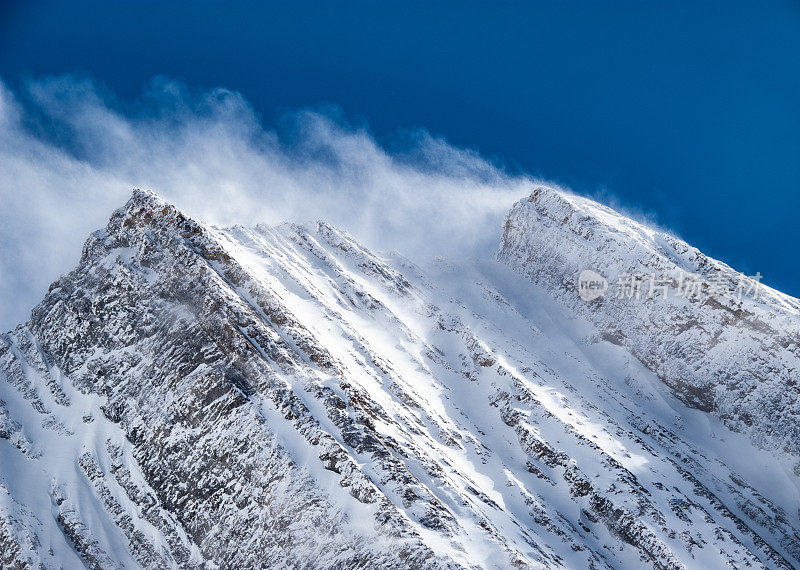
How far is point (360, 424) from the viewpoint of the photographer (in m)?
70.6

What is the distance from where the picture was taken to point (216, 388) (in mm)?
73125

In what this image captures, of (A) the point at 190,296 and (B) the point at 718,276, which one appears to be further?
(B) the point at 718,276

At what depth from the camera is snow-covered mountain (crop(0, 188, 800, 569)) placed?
6412 cm

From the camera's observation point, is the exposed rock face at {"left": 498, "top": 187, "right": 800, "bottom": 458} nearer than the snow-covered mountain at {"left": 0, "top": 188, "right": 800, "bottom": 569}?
No

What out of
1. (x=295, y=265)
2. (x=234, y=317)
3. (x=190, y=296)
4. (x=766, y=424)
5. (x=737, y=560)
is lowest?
(x=737, y=560)

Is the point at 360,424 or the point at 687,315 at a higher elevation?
the point at 360,424

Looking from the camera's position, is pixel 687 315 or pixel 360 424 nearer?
pixel 360 424

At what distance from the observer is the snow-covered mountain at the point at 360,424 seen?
64125mm

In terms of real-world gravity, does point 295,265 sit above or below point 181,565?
above

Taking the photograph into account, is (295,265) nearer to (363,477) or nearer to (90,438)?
(90,438)

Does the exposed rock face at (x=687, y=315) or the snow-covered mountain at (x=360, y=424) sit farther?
the exposed rock face at (x=687, y=315)

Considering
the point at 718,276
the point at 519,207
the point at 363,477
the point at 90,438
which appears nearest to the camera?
the point at 363,477

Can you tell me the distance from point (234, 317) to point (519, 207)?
115m

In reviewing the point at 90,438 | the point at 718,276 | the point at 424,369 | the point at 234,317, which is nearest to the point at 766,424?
the point at 718,276
